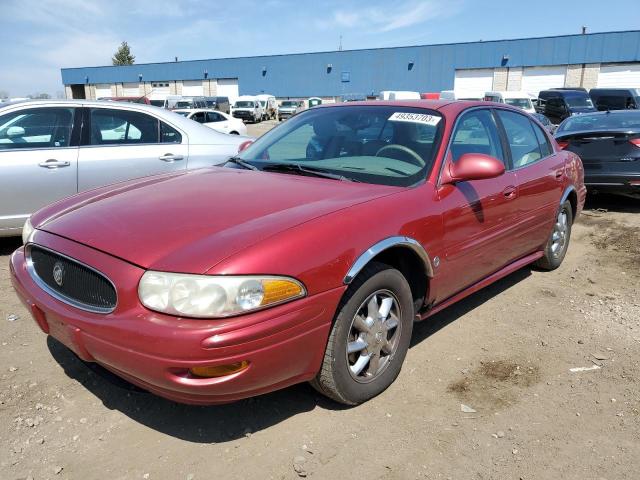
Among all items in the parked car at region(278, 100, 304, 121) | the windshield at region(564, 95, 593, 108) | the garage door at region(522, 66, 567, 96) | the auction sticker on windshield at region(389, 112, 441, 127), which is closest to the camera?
the auction sticker on windshield at region(389, 112, 441, 127)

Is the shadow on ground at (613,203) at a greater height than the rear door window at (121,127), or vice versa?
the rear door window at (121,127)

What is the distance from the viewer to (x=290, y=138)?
3.78m

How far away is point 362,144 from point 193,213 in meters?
1.35

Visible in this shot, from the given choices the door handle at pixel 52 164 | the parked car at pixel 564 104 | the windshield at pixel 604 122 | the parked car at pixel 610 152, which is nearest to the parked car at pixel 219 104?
the parked car at pixel 564 104

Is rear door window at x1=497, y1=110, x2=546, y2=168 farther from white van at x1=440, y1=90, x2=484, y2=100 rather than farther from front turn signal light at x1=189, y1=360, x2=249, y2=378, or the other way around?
white van at x1=440, y1=90, x2=484, y2=100

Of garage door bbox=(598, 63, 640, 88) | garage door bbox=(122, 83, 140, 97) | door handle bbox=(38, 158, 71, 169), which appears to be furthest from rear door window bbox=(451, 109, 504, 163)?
garage door bbox=(122, 83, 140, 97)

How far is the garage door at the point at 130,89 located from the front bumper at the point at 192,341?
207 feet

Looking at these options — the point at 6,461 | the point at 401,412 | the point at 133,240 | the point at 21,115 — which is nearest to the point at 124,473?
the point at 6,461

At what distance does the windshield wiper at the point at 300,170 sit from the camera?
3.08 m

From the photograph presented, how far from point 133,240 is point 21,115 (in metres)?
3.59

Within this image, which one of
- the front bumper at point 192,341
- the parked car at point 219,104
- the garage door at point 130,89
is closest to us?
the front bumper at point 192,341

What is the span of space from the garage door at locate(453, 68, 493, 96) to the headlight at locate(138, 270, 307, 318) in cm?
4336

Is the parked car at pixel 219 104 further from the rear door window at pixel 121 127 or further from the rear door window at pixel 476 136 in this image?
the rear door window at pixel 476 136

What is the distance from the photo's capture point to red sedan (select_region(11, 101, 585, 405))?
2053mm
